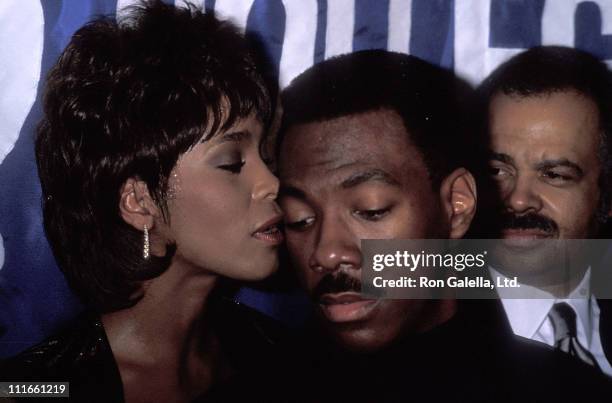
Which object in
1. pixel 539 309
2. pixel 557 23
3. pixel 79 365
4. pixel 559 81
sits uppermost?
pixel 557 23

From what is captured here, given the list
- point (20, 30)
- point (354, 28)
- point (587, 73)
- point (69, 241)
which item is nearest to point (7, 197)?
point (69, 241)

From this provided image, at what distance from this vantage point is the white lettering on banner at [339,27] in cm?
97

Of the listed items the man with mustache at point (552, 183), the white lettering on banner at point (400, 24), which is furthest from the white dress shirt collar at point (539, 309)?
the white lettering on banner at point (400, 24)

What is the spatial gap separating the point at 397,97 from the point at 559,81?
0.30m

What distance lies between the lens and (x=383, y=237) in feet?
2.65

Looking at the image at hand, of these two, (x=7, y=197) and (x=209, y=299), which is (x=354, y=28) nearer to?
(x=209, y=299)

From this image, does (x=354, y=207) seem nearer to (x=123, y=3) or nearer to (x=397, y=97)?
(x=397, y=97)

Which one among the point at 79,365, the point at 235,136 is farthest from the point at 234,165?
the point at 79,365

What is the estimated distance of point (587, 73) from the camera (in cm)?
95

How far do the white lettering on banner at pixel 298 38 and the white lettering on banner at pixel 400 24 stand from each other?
0.12 metres

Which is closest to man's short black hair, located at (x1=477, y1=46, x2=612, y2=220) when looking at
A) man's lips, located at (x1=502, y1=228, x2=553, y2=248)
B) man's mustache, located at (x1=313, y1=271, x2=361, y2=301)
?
man's lips, located at (x1=502, y1=228, x2=553, y2=248)

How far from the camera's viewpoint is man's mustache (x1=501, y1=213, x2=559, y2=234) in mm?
910

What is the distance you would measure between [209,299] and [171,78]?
355mm

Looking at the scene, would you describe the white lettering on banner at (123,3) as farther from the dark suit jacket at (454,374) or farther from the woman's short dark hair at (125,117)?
the dark suit jacket at (454,374)
